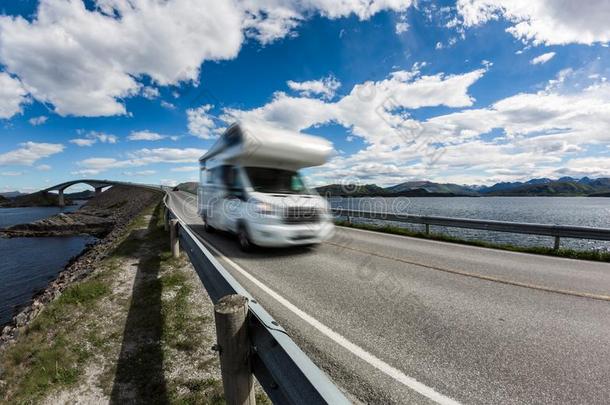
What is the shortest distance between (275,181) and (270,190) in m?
0.43

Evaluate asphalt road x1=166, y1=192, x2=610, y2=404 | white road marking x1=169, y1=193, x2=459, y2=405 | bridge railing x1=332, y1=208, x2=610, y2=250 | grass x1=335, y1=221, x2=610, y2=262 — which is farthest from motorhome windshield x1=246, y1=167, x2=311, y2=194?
bridge railing x1=332, y1=208, x2=610, y2=250

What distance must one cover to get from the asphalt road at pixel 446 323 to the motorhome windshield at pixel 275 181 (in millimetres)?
1887

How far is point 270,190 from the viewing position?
26.3 ft

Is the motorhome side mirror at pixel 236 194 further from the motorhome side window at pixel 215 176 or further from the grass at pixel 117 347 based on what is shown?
the grass at pixel 117 347

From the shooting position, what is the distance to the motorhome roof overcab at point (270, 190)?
23.9 ft

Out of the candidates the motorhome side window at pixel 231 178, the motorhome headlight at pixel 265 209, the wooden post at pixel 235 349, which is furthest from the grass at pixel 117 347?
the motorhome side window at pixel 231 178

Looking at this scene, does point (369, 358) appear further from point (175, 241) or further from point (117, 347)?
point (175, 241)

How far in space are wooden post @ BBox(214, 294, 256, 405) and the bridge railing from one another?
1070cm

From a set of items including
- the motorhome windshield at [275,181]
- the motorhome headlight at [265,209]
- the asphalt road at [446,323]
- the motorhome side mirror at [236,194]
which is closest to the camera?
the asphalt road at [446,323]

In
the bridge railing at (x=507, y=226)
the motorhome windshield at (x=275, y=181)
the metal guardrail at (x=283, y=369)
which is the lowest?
the bridge railing at (x=507, y=226)

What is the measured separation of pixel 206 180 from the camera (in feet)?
37.3

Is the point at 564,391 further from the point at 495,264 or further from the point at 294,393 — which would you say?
the point at 495,264

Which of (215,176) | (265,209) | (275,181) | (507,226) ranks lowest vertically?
(507,226)

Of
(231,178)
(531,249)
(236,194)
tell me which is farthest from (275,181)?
(531,249)
